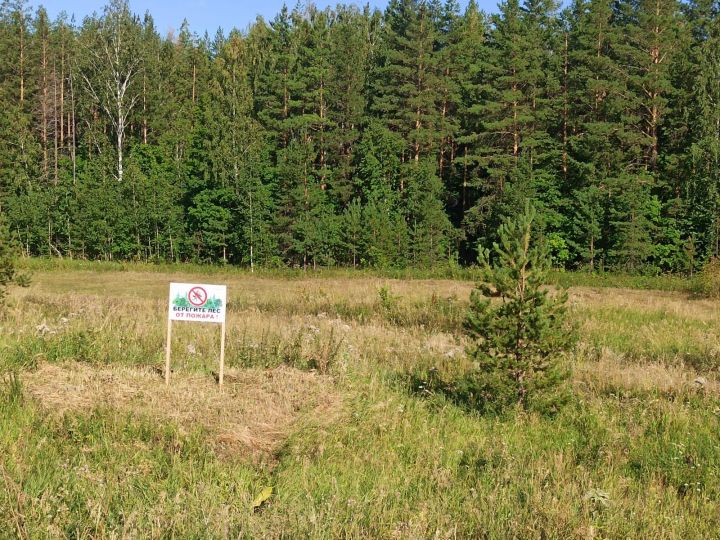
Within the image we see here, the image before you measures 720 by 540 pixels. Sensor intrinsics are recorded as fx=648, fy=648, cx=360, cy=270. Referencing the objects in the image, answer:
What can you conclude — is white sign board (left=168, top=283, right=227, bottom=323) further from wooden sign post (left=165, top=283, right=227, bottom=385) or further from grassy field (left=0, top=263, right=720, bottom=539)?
grassy field (left=0, top=263, right=720, bottom=539)

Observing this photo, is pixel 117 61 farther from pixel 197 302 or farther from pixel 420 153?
pixel 197 302

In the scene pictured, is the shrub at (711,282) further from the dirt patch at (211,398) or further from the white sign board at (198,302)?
the white sign board at (198,302)

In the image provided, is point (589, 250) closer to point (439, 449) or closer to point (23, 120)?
point (439, 449)

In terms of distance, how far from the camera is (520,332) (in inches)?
323

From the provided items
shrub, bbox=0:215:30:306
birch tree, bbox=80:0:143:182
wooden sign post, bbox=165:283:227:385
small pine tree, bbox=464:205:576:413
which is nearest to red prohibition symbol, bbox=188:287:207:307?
wooden sign post, bbox=165:283:227:385

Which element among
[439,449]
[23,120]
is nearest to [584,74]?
[439,449]

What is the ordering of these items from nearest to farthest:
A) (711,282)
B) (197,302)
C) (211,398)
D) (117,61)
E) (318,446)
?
(318,446), (211,398), (197,302), (711,282), (117,61)

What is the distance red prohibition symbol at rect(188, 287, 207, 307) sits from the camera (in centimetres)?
814

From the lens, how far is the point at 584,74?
130ft

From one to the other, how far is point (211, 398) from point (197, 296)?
4.62 ft

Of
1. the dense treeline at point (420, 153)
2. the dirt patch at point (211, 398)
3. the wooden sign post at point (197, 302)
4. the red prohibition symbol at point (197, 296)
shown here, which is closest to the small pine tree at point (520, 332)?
the dirt patch at point (211, 398)

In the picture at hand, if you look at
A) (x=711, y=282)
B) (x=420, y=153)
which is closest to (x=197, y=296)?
(x=711, y=282)

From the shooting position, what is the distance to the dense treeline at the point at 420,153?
124 ft

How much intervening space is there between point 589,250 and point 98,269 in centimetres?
2864
